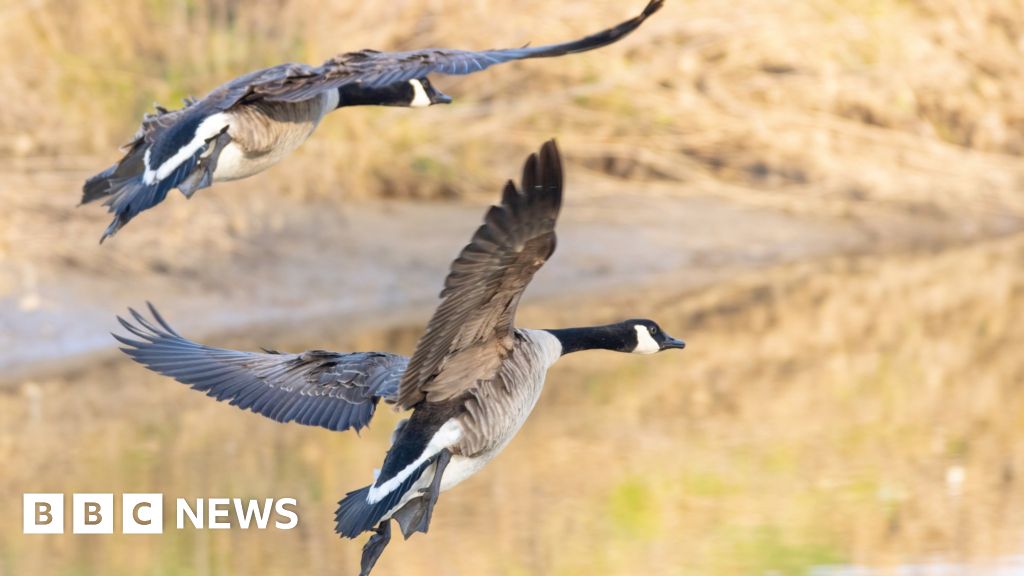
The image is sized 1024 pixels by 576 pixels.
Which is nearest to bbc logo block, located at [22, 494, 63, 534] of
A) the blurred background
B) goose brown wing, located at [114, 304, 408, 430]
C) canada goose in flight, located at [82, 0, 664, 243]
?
the blurred background

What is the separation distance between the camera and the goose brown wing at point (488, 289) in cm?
394

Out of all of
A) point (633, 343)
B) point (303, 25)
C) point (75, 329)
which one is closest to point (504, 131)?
point (303, 25)

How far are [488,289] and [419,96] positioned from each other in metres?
1.41

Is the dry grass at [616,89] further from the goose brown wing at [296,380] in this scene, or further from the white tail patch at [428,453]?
the white tail patch at [428,453]

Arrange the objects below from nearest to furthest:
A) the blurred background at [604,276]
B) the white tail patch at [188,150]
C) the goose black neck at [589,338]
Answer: the white tail patch at [188,150]
the goose black neck at [589,338]
the blurred background at [604,276]

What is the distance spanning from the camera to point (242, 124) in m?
5.01

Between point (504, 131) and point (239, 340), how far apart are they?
4493 mm

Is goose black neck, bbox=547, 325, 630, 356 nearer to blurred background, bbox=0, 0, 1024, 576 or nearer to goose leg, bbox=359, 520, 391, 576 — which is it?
goose leg, bbox=359, 520, 391, 576

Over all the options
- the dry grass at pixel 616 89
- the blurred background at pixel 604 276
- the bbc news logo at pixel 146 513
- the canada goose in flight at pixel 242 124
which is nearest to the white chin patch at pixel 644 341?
the canada goose in flight at pixel 242 124

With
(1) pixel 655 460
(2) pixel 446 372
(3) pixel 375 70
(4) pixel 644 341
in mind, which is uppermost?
(3) pixel 375 70

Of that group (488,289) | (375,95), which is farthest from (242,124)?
(488,289)

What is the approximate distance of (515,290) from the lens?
4.32 m

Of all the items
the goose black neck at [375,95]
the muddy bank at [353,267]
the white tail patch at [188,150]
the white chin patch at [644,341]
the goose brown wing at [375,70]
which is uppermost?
the goose brown wing at [375,70]

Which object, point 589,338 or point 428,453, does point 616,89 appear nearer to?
point 589,338
